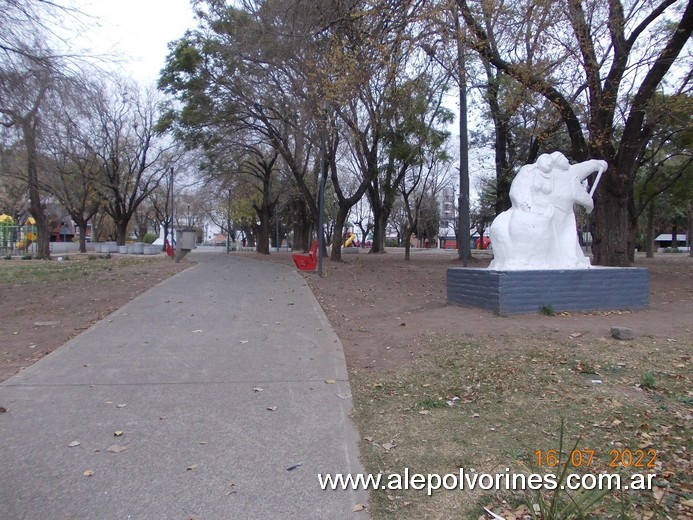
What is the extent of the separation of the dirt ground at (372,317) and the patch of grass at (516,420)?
37.3 inches

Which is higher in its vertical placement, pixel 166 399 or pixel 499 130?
pixel 499 130

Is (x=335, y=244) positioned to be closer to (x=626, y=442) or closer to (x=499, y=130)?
(x=499, y=130)

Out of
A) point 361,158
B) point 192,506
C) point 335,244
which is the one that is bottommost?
point 192,506

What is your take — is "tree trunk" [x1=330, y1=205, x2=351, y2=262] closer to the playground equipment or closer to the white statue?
the white statue

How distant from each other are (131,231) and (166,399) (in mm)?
96311

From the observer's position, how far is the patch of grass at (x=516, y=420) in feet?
10.6

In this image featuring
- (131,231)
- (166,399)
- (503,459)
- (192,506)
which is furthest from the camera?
(131,231)

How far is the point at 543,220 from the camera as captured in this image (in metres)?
10.2

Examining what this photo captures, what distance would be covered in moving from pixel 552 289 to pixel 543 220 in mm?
1420

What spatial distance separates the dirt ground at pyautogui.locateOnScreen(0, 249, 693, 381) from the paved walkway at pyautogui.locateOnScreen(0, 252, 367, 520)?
0.51 metres

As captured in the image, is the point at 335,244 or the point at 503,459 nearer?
the point at 503,459

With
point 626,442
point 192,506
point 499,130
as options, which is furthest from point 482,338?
point 499,130

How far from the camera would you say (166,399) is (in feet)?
16.8

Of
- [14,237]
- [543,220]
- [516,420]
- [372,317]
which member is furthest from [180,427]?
[14,237]
